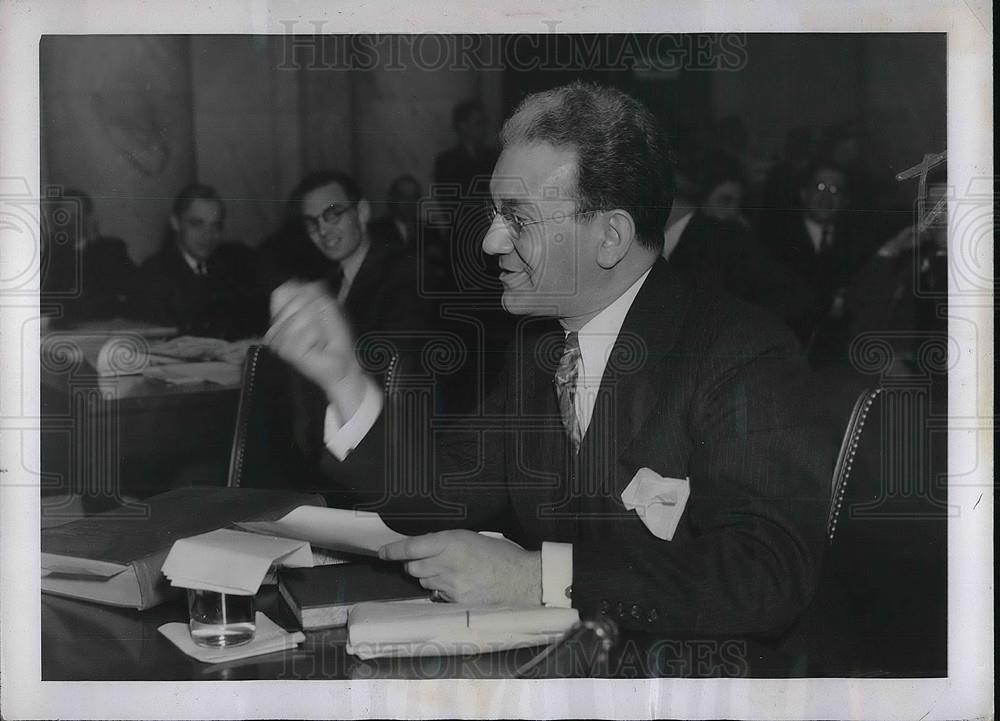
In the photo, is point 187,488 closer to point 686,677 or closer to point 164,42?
point 164,42

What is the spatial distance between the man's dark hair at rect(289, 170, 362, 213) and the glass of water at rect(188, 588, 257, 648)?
524 millimetres

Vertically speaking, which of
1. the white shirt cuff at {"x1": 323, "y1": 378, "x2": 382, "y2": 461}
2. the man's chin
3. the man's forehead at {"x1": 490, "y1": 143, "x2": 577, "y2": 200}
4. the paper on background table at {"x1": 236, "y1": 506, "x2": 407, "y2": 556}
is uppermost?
the man's forehead at {"x1": 490, "y1": 143, "x2": 577, "y2": 200}

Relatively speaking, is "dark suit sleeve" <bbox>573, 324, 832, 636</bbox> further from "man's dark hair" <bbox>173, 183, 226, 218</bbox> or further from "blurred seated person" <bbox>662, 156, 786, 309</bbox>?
"man's dark hair" <bbox>173, 183, 226, 218</bbox>

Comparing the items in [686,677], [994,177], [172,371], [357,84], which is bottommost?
[686,677]

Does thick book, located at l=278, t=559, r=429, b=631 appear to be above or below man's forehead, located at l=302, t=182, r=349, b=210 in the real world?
below

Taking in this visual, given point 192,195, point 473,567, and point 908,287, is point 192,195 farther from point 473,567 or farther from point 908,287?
point 908,287

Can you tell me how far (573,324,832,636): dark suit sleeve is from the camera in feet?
4.00

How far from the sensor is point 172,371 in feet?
4.12

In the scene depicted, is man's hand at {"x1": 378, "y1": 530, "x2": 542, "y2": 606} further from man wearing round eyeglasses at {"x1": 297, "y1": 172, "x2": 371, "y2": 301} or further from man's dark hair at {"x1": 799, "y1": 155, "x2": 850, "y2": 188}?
man's dark hair at {"x1": 799, "y1": 155, "x2": 850, "y2": 188}

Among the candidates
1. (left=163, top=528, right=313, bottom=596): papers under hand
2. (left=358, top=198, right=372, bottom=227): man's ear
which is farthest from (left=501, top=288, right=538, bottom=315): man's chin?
(left=163, top=528, right=313, bottom=596): papers under hand

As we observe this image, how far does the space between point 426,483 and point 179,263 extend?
17.5 inches

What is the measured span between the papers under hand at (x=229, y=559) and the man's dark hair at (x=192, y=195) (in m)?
0.44

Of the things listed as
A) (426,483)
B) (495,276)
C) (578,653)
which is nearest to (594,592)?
(578,653)

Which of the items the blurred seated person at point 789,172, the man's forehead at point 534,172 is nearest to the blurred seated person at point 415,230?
the man's forehead at point 534,172
